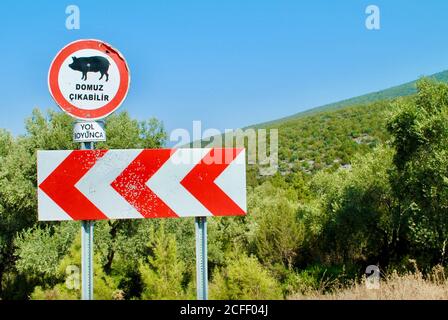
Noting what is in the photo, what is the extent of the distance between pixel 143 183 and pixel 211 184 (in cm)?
53

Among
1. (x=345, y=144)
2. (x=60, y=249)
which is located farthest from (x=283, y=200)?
(x=345, y=144)

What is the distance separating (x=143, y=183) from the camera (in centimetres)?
358

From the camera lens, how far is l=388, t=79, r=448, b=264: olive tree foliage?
15.1m

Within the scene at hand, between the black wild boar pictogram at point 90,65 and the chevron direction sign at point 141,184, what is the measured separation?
64cm

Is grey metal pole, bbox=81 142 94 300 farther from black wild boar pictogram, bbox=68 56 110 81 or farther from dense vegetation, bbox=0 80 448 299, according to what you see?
dense vegetation, bbox=0 80 448 299

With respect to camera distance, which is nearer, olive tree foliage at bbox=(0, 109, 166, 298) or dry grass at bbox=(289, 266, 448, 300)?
dry grass at bbox=(289, 266, 448, 300)

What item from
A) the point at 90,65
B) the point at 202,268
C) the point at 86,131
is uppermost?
the point at 90,65

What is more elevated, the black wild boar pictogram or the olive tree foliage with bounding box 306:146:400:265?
the black wild boar pictogram

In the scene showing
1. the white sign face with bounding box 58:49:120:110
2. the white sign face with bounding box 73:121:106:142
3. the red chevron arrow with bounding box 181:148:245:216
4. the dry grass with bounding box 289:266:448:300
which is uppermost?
the white sign face with bounding box 58:49:120:110

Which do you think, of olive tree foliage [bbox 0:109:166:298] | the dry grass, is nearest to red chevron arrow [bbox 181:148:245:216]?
the dry grass

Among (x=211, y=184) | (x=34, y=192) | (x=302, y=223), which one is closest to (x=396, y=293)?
(x=211, y=184)

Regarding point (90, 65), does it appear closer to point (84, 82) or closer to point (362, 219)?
point (84, 82)

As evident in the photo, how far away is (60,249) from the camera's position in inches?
602

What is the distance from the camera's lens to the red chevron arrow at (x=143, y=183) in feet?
11.7
